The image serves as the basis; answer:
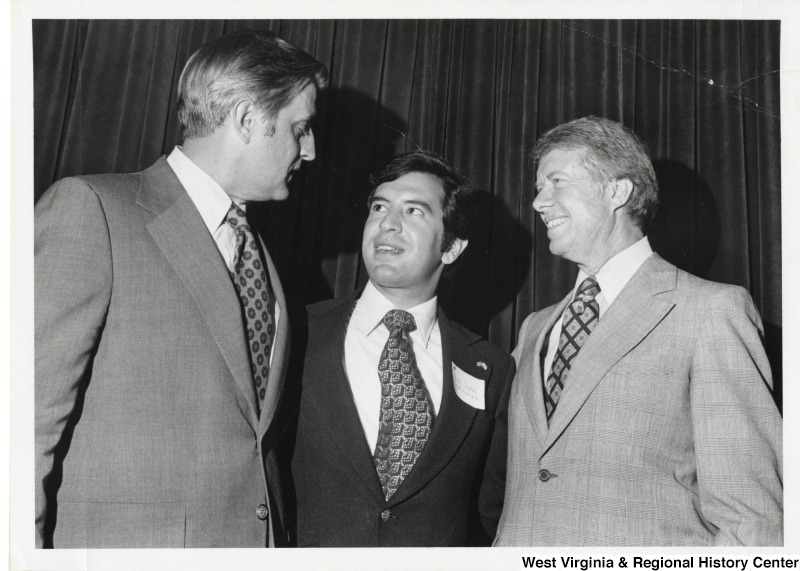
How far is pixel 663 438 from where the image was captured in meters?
2.04

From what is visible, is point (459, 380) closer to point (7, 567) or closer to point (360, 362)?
point (360, 362)

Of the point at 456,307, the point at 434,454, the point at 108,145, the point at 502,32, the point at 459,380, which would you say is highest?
the point at 502,32

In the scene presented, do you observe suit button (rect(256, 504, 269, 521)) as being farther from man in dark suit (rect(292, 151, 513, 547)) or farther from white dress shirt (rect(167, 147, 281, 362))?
white dress shirt (rect(167, 147, 281, 362))

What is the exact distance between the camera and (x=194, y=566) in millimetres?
1949

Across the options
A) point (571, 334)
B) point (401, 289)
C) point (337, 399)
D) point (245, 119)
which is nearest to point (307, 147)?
point (245, 119)

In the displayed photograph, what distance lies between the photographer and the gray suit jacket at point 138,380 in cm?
179

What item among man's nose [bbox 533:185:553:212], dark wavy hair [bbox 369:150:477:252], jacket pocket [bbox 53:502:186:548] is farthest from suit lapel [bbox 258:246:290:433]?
man's nose [bbox 533:185:553:212]

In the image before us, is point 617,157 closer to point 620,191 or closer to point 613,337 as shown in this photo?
point 620,191

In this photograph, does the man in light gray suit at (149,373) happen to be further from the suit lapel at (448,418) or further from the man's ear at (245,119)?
the suit lapel at (448,418)

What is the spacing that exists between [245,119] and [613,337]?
125cm

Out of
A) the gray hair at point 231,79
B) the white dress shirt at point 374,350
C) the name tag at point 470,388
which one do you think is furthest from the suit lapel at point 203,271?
the name tag at point 470,388

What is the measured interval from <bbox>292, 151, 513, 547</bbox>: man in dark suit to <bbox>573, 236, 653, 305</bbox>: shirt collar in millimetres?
429

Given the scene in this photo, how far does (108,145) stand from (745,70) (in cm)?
231
